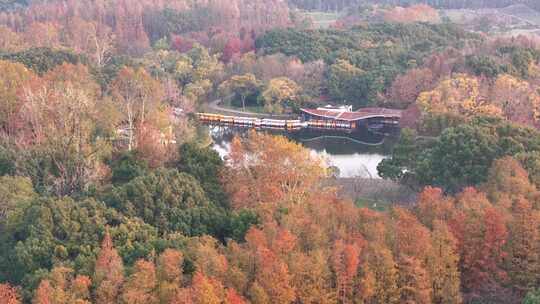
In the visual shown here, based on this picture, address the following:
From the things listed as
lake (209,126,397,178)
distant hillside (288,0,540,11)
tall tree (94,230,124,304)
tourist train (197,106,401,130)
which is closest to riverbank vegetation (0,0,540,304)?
tall tree (94,230,124,304)

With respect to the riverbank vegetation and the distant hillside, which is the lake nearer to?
the riverbank vegetation

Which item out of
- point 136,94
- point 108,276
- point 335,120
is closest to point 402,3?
point 335,120

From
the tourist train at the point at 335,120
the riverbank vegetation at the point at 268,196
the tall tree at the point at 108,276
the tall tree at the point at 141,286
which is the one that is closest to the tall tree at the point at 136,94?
the riverbank vegetation at the point at 268,196

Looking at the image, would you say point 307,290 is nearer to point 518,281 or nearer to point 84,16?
point 518,281

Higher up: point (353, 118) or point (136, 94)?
point (136, 94)

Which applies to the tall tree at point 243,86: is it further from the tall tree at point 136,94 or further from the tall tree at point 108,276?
the tall tree at point 108,276

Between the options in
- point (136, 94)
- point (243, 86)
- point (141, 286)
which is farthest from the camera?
point (243, 86)

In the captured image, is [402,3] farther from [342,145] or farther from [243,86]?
[342,145]
